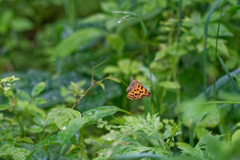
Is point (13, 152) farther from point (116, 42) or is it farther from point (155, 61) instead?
point (116, 42)

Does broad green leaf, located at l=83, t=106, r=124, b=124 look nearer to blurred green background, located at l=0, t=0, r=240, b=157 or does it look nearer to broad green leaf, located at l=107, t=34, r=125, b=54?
blurred green background, located at l=0, t=0, r=240, b=157

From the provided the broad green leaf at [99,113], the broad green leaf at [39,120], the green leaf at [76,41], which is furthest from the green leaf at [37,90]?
the green leaf at [76,41]

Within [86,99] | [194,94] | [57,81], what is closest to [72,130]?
[86,99]

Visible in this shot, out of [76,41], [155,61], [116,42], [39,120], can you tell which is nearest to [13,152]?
[39,120]

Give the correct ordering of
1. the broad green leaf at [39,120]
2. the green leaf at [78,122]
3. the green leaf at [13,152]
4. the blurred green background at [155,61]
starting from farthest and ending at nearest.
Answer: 1. the blurred green background at [155,61]
2. the broad green leaf at [39,120]
3. the green leaf at [13,152]
4. the green leaf at [78,122]

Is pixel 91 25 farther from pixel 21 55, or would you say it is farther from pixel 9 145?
pixel 9 145

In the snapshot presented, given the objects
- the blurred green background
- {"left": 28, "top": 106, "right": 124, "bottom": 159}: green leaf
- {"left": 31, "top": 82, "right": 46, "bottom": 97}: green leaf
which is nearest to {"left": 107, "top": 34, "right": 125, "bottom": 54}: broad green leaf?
the blurred green background

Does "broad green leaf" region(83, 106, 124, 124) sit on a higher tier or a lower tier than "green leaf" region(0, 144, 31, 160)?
higher

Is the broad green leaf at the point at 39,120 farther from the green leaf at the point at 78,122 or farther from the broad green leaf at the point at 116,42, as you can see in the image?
the broad green leaf at the point at 116,42

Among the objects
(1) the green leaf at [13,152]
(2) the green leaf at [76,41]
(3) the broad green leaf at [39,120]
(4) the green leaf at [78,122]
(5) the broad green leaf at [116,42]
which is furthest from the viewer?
(5) the broad green leaf at [116,42]
